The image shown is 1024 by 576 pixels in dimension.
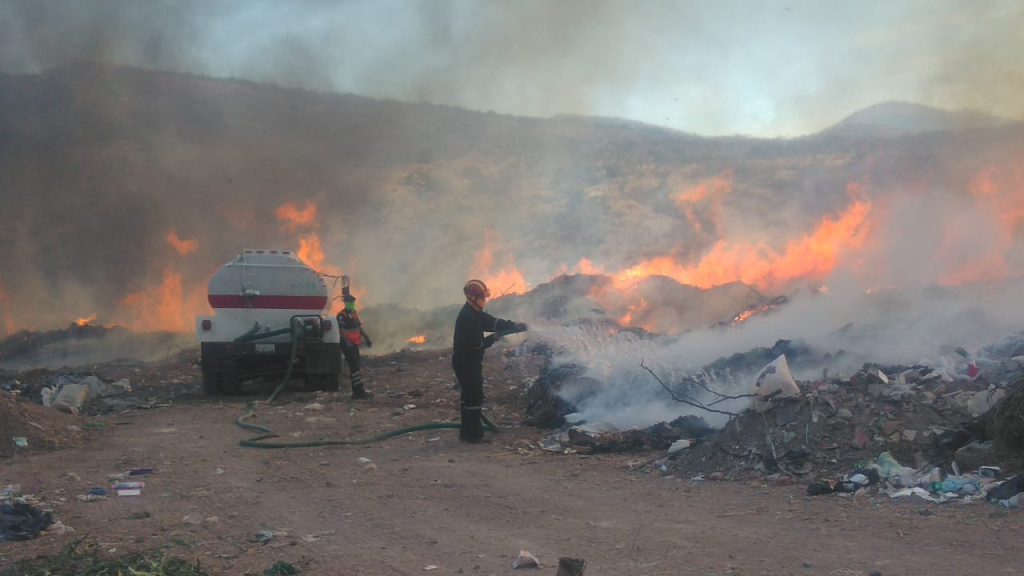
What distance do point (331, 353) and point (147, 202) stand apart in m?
16.4

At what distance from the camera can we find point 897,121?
4138 cm

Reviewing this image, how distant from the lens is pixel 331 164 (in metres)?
32.0

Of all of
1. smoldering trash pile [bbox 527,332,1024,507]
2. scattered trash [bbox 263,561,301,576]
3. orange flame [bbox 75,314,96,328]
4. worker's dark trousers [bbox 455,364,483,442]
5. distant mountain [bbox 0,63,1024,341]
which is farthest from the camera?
distant mountain [bbox 0,63,1024,341]

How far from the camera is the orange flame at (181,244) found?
25.5 meters

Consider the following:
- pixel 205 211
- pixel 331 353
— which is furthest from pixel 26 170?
pixel 331 353

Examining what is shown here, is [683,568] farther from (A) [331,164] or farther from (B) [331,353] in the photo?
(A) [331,164]

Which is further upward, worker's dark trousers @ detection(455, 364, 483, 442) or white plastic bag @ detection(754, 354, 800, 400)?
white plastic bag @ detection(754, 354, 800, 400)

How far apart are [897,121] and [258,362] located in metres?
36.7

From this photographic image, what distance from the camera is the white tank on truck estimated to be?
13242mm

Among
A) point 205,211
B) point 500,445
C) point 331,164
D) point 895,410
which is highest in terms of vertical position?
point 331,164

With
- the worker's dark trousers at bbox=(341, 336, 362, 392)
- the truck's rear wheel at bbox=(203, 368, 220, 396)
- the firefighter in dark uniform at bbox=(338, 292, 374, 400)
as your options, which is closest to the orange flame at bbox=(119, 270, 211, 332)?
the truck's rear wheel at bbox=(203, 368, 220, 396)

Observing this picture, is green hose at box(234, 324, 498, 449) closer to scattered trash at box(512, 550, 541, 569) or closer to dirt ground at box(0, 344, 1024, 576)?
dirt ground at box(0, 344, 1024, 576)

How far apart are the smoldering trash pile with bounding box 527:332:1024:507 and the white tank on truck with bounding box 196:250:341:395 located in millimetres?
5704

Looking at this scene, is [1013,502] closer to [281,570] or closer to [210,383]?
[281,570]
